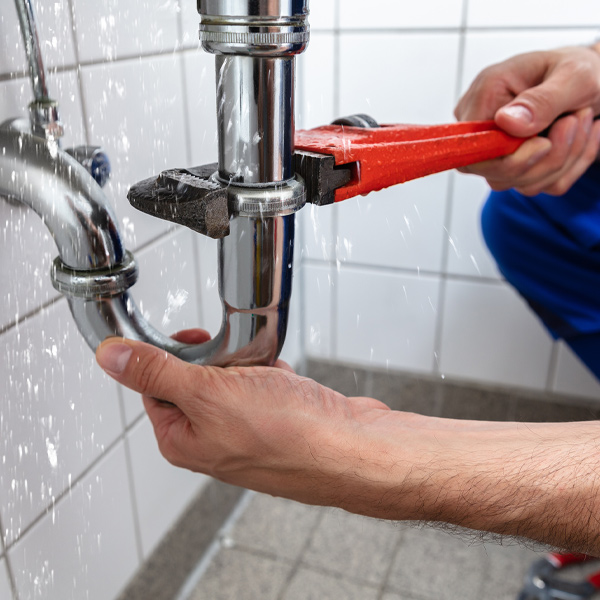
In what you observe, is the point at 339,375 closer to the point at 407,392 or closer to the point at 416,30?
the point at 407,392

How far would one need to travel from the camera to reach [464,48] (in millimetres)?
753

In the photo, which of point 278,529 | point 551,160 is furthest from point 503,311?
point 278,529

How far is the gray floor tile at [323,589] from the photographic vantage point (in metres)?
0.75

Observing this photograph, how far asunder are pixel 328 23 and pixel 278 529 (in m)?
0.67

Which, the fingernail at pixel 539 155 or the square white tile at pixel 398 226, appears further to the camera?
the square white tile at pixel 398 226

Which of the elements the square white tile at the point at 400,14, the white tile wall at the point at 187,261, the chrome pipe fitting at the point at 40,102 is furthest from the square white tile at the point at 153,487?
the square white tile at the point at 400,14

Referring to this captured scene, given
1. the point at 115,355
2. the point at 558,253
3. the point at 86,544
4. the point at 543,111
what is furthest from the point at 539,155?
the point at 86,544

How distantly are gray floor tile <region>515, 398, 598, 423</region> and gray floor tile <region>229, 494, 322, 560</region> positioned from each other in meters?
0.32

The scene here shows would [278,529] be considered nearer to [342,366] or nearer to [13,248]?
[342,366]

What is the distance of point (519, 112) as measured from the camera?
0.51 m

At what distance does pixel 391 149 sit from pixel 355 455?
0.19 meters

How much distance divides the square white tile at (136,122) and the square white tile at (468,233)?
1.30ft

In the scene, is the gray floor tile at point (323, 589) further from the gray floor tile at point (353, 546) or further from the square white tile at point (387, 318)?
the square white tile at point (387, 318)

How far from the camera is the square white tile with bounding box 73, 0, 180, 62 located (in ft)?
1.40
